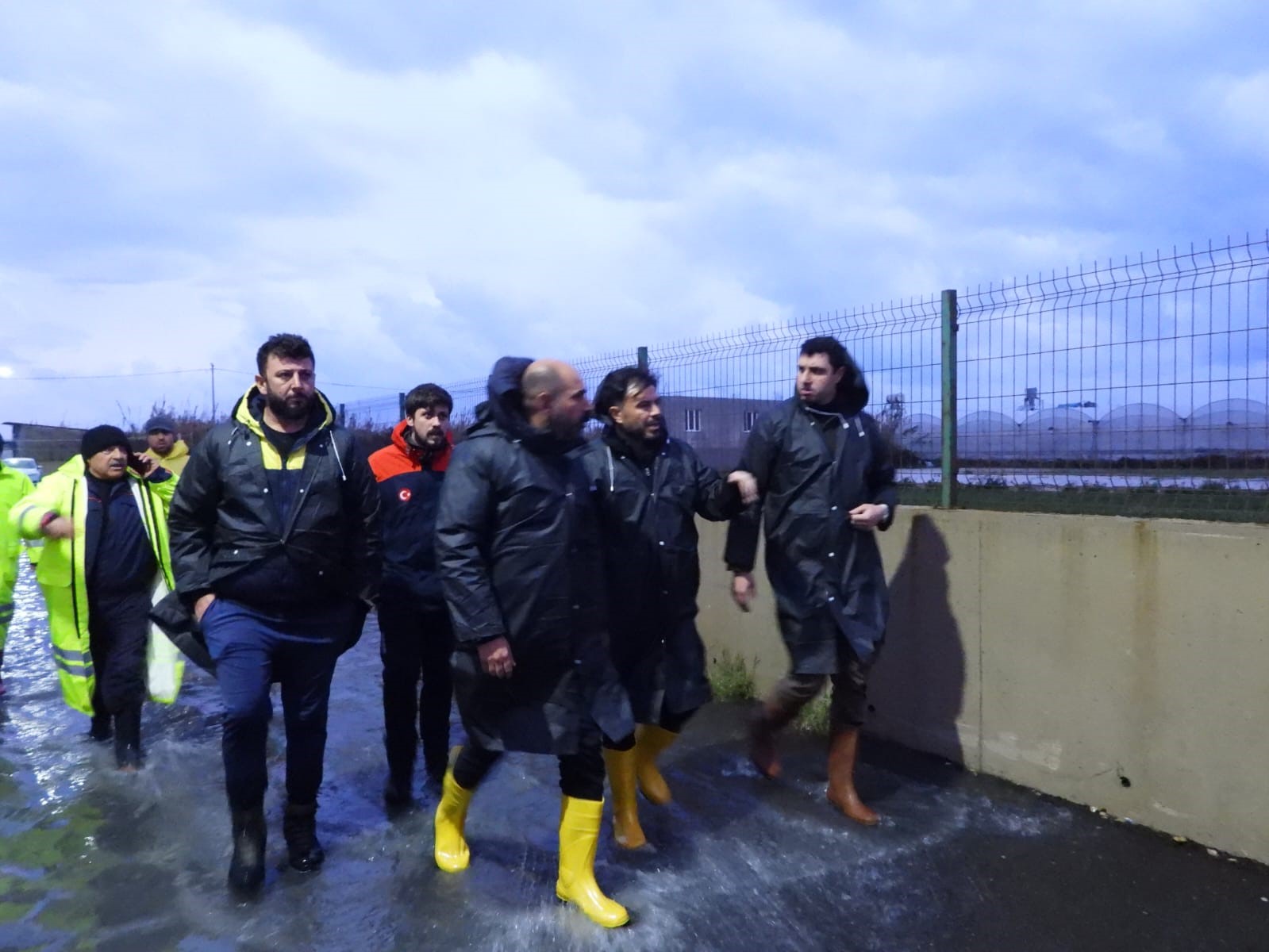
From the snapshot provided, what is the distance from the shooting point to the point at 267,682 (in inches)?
161

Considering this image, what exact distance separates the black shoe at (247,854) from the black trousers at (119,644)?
189 centimetres

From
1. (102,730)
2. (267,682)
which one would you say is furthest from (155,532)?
(267,682)

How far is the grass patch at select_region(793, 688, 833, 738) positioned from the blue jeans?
9.07 ft

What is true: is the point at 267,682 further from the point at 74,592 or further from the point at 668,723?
the point at 74,592

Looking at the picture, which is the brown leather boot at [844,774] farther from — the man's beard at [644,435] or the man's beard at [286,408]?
the man's beard at [286,408]

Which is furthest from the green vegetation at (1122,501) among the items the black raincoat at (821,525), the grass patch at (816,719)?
the grass patch at (816,719)

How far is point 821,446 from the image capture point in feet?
15.5

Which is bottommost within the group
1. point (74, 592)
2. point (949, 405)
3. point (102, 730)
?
point (102, 730)

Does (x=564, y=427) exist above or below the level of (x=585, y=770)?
above

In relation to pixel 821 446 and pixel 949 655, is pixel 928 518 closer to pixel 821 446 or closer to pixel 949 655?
pixel 949 655

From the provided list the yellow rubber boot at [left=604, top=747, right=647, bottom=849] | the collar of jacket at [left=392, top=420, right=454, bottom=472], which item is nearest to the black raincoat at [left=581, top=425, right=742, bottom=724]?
the yellow rubber boot at [left=604, top=747, right=647, bottom=849]

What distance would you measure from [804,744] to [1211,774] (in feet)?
6.93

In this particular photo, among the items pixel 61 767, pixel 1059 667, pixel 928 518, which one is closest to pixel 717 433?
pixel 928 518

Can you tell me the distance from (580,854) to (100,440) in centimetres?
351
